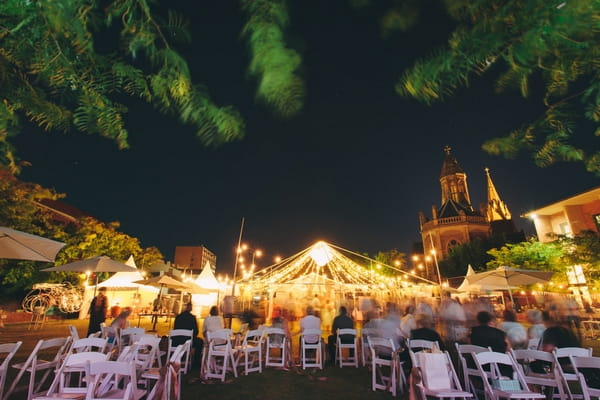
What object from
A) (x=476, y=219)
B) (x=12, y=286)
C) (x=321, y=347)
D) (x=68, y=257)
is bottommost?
(x=321, y=347)

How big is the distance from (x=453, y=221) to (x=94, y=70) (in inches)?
1834

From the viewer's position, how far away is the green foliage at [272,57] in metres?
1.86

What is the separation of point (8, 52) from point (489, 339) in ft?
21.7

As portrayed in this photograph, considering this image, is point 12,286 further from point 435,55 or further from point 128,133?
point 435,55

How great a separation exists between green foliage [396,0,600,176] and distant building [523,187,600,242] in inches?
885

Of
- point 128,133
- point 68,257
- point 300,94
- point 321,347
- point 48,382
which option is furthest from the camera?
point 68,257

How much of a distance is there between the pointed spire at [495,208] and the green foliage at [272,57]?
62672 millimetres

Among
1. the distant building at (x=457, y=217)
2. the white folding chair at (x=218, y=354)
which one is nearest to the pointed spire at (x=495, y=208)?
the distant building at (x=457, y=217)

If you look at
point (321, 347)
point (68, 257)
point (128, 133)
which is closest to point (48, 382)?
point (321, 347)

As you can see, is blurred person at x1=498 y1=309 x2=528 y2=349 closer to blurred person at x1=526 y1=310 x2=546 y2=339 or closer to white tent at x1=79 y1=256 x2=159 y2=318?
blurred person at x1=526 y1=310 x2=546 y2=339

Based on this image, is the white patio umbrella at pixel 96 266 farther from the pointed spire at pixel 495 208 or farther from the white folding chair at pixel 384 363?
the pointed spire at pixel 495 208

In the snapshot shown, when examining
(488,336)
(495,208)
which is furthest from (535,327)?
(495,208)

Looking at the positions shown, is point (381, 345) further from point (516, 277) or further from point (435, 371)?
point (516, 277)

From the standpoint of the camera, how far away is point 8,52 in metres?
1.91
